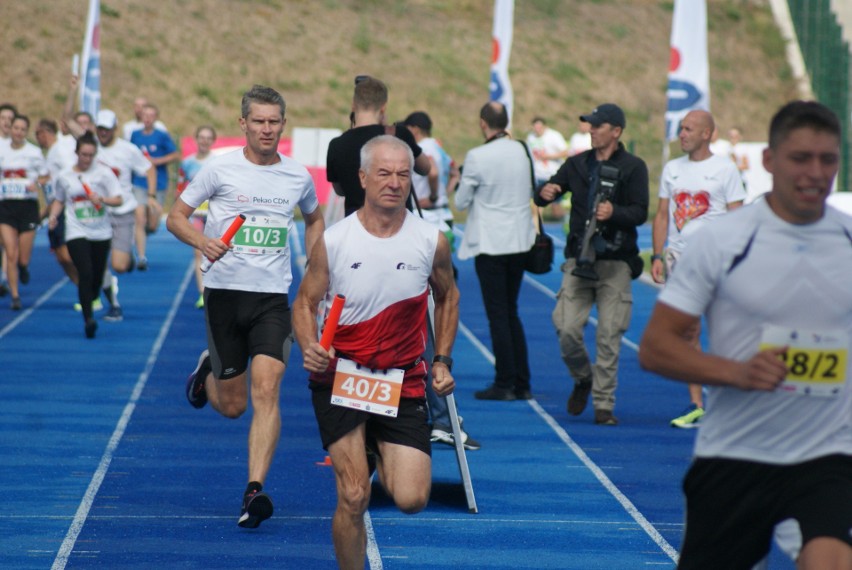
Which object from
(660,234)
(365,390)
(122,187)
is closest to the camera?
(365,390)

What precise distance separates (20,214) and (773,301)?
1464 centimetres

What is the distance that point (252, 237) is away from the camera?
328 inches

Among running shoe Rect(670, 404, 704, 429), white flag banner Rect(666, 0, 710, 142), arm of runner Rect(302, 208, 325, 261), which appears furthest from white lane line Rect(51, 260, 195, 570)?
white flag banner Rect(666, 0, 710, 142)

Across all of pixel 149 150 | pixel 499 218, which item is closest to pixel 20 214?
pixel 149 150

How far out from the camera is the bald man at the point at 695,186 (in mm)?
10422

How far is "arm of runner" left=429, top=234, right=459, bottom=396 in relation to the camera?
6.50 m

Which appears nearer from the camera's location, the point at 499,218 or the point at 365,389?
the point at 365,389

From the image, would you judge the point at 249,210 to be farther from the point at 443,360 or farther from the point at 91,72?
the point at 91,72

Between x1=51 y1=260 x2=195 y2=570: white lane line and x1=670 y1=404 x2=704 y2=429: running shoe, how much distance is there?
12.8 ft

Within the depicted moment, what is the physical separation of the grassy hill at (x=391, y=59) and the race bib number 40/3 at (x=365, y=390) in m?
41.6

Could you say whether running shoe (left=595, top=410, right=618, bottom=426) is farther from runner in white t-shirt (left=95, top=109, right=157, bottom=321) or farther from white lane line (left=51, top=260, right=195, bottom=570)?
runner in white t-shirt (left=95, top=109, right=157, bottom=321)

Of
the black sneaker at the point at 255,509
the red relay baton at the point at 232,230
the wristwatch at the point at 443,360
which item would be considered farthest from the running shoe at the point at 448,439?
the wristwatch at the point at 443,360

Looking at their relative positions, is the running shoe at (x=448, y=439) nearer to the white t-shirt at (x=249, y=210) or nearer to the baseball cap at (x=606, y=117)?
the white t-shirt at (x=249, y=210)

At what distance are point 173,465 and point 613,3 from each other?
2228 inches
